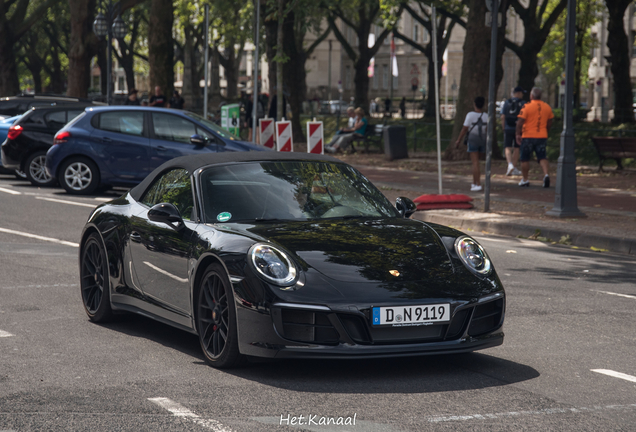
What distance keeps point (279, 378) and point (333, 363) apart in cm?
53

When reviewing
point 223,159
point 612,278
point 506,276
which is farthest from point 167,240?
point 612,278

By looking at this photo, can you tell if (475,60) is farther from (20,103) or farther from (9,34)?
(9,34)

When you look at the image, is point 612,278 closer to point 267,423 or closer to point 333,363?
point 333,363

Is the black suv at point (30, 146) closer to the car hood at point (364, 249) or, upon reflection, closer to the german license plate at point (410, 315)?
the car hood at point (364, 249)

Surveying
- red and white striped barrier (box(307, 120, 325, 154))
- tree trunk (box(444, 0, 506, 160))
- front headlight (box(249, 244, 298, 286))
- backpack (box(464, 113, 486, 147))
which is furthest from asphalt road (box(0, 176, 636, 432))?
tree trunk (box(444, 0, 506, 160))

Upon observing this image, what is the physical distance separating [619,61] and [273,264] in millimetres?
31629

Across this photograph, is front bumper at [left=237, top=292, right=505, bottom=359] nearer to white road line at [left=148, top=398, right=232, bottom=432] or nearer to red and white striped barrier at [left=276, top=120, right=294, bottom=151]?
white road line at [left=148, top=398, right=232, bottom=432]

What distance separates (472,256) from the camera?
18.8 ft

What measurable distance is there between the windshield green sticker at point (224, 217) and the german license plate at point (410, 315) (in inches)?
52.3

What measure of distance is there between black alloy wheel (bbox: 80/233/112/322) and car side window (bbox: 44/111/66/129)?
13.0m

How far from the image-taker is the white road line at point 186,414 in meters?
4.36

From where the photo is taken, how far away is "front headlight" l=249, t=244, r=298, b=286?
17.0ft

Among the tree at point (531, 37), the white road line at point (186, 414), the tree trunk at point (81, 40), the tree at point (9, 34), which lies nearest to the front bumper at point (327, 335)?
the white road line at point (186, 414)

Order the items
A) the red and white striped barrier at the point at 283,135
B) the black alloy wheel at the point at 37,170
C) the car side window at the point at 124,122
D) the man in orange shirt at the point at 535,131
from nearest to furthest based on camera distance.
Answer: the car side window at the point at 124,122 → the man in orange shirt at the point at 535,131 → the black alloy wheel at the point at 37,170 → the red and white striped barrier at the point at 283,135
